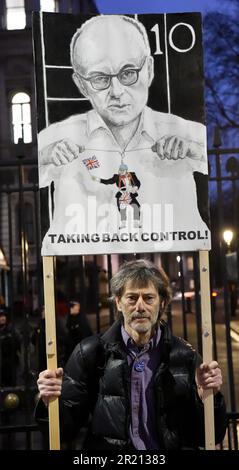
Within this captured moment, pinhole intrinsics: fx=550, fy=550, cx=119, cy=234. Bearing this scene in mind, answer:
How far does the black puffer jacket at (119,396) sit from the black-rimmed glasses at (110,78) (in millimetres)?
1519

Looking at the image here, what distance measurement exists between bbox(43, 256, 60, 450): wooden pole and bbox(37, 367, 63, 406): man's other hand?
0.03 meters

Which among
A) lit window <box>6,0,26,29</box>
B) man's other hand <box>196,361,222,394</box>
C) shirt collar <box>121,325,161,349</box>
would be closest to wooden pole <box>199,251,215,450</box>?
man's other hand <box>196,361,222,394</box>

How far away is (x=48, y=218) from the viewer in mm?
3480

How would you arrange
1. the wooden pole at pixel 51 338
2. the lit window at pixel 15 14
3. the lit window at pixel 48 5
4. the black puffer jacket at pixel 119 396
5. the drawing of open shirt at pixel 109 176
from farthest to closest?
the lit window at pixel 15 14 < the lit window at pixel 48 5 < the drawing of open shirt at pixel 109 176 < the wooden pole at pixel 51 338 < the black puffer jacket at pixel 119 396

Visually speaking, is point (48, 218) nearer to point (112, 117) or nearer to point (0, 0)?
point (112, 117)

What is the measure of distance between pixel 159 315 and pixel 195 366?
1.26 feet

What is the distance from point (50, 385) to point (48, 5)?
29824 mm

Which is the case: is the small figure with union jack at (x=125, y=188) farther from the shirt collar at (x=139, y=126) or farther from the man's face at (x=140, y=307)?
the man's face at (x=140, y=307)

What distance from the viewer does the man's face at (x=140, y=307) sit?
128 inches

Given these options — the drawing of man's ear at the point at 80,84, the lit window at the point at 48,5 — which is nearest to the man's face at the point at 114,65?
the drawing of man's ear at the point at 80,84

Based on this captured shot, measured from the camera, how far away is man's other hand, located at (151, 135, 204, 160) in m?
3.51

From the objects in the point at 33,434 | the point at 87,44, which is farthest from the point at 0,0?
the point at 87,44

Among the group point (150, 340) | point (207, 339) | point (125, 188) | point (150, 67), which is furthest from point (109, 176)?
point (207, 339)

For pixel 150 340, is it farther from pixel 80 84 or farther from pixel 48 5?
pixel 48 5
